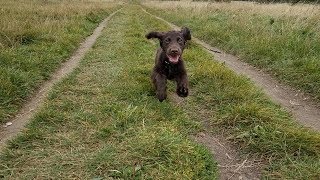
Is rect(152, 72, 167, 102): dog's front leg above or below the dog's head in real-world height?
below

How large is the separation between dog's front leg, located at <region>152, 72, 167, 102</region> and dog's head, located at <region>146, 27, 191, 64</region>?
0.35 metres

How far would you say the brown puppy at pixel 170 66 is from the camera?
5.52m

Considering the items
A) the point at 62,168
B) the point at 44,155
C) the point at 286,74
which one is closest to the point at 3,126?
the point at 44,155

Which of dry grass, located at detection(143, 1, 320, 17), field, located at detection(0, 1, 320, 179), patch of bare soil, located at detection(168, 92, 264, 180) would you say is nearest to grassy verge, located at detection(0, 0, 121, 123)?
field, located at detection(0, 1, 320, 179)

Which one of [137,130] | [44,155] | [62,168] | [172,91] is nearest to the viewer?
[62,168]

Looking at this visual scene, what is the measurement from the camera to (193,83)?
6.46 m

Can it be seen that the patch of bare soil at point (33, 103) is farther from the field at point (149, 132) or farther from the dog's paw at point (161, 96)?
the dog's paw at point (161, 96)

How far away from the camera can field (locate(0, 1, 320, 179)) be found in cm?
345

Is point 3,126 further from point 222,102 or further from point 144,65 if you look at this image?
point 144,65

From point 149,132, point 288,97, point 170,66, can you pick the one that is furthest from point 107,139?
point 288,97

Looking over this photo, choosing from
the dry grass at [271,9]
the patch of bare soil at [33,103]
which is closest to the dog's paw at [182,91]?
the patch of bare soil at [33,103]

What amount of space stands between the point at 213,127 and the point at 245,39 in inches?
242

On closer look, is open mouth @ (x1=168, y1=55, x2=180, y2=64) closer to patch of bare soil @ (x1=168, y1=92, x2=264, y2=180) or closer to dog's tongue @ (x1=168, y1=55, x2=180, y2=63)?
dog's tongue @ (x1=168, y1=55, x2=180, y2=63)

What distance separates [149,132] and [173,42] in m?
2.15
